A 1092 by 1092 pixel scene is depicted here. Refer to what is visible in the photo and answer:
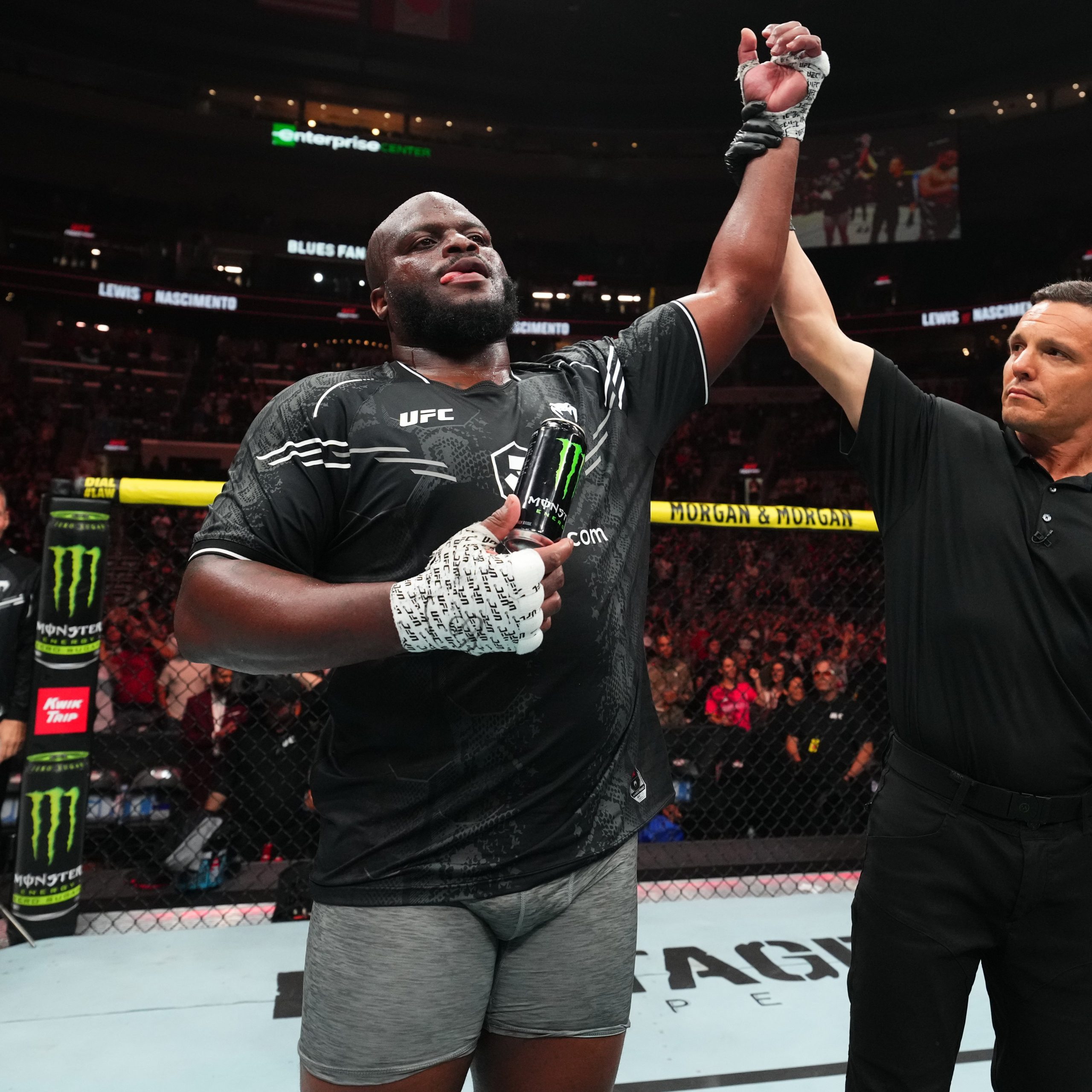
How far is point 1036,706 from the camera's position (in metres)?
1.60

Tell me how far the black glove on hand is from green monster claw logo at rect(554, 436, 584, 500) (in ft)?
2.20

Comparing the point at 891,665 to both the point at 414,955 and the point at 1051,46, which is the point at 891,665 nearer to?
the point at 414,955

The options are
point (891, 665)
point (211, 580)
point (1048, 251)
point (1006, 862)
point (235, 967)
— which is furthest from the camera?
point (1048, 251)

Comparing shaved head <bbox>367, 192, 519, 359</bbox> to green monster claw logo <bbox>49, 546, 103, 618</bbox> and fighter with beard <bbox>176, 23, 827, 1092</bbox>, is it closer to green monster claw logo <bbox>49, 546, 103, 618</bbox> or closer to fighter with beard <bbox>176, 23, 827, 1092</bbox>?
fighter with beard <bbox>176, 23, 827, 1092</bbox>

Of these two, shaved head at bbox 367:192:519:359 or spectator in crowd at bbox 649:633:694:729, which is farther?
spectator in crowd at bbox 649:633:694:729

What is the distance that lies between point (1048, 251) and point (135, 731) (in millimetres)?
16736

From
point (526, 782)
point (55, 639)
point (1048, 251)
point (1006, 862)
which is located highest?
point (1048, 251)

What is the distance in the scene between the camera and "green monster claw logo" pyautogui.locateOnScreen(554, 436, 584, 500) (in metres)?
1.11

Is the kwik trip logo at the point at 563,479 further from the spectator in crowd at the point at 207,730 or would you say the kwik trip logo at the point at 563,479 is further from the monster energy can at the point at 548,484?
the spectator in crowd at the point at 207,730

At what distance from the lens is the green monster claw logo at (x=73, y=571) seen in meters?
3.11

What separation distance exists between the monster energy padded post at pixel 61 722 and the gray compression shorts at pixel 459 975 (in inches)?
86.3

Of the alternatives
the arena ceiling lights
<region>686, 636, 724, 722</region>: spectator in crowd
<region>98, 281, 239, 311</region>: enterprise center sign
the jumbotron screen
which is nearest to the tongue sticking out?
<region>686, 636, 724, 722</region>: spectator in crowd

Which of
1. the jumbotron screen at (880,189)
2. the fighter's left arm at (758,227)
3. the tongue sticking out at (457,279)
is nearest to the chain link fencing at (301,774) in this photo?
the tongue sticking out at (457,279)

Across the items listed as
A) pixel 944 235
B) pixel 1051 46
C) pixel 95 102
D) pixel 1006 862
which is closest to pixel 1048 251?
pixel 944 235
